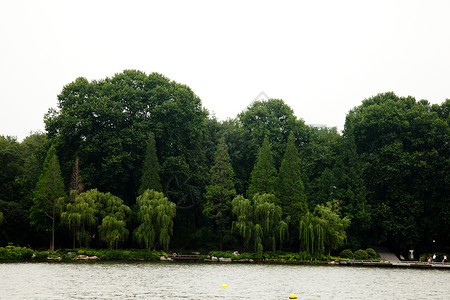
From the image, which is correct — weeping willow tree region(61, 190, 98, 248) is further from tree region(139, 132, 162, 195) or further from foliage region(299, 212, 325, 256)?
foliage region(299, 212, 325, 256)

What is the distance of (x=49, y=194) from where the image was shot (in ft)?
179

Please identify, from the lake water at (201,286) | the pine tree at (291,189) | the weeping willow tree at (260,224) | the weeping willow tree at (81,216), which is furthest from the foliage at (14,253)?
the pine tree at (291,189)

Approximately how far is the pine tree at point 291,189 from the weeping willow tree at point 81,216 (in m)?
23.0

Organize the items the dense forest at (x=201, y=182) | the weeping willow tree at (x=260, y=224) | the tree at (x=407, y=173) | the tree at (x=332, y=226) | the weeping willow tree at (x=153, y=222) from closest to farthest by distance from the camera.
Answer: the weeping willow tree at (x=153, y=222)
the tree at (x=332, y=226)
the weeping willow tree at (x=260, y=224)
the dense forest at (x=201, y=182)
the tree at (x=407, y=173)

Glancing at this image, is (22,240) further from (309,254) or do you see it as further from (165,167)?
(309,254)

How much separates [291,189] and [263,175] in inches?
161

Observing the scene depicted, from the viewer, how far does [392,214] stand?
196 feet

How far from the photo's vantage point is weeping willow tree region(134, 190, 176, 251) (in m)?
52.7

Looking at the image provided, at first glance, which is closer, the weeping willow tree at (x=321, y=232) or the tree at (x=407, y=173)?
the weeping willow tree at (x=321, y=232)

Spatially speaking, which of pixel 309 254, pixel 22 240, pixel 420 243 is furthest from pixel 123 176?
pixel 420 243

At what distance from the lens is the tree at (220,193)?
2359 inches

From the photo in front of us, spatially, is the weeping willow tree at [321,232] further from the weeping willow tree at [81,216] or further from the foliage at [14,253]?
the foliage at [14,253]

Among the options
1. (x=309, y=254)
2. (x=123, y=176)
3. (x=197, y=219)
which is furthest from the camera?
(x=197, y=219)

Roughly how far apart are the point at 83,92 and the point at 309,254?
1407 inches
